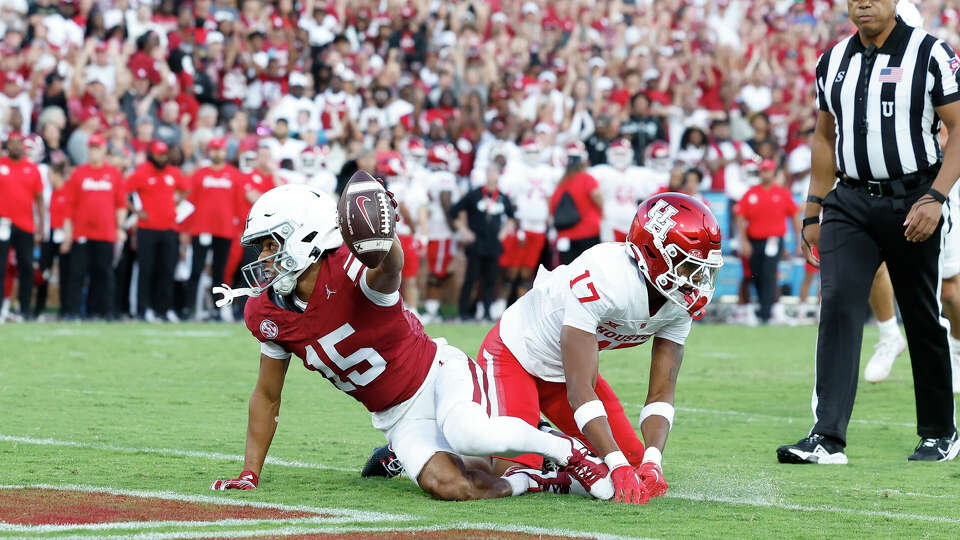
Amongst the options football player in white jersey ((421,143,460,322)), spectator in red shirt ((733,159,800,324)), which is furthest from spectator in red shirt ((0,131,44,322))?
spectator in red shirt ((733,159,800,324))

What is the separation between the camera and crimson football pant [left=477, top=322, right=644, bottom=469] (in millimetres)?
5129

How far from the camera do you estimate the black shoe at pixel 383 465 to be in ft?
17.4

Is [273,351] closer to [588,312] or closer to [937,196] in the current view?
[588,312]

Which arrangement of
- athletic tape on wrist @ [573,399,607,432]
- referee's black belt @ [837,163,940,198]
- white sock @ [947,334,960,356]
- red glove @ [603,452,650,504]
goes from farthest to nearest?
white sock @ [947,334,960,356] < referee's black belt @ [837,163,940,198] < athletic tape on wrist @ [573,399,607,432] < red glove @ [603,452,650,504]

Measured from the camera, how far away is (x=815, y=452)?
5.82 m

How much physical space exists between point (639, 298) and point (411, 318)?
918mm

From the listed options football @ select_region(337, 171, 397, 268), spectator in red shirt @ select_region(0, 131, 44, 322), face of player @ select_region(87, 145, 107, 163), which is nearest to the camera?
football @ select_region(337, 171, 397, 268)

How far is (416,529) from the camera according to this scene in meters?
4.10

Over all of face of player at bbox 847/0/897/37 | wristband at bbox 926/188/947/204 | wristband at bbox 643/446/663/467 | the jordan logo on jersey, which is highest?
face of player at bbox 847/0/897/37

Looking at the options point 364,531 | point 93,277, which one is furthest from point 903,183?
point 93,277

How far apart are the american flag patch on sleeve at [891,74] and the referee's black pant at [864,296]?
47 cm

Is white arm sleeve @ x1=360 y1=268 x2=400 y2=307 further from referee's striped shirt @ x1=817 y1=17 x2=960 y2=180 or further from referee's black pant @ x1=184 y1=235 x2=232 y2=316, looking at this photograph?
referee's black pant @ x1=184 y1=235 x2=232 y2=316

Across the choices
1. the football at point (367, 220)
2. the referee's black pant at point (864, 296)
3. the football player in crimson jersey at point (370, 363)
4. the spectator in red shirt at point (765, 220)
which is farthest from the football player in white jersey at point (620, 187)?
the football at point (367, 220)

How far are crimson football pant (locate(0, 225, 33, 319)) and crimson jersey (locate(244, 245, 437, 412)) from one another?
965cm
